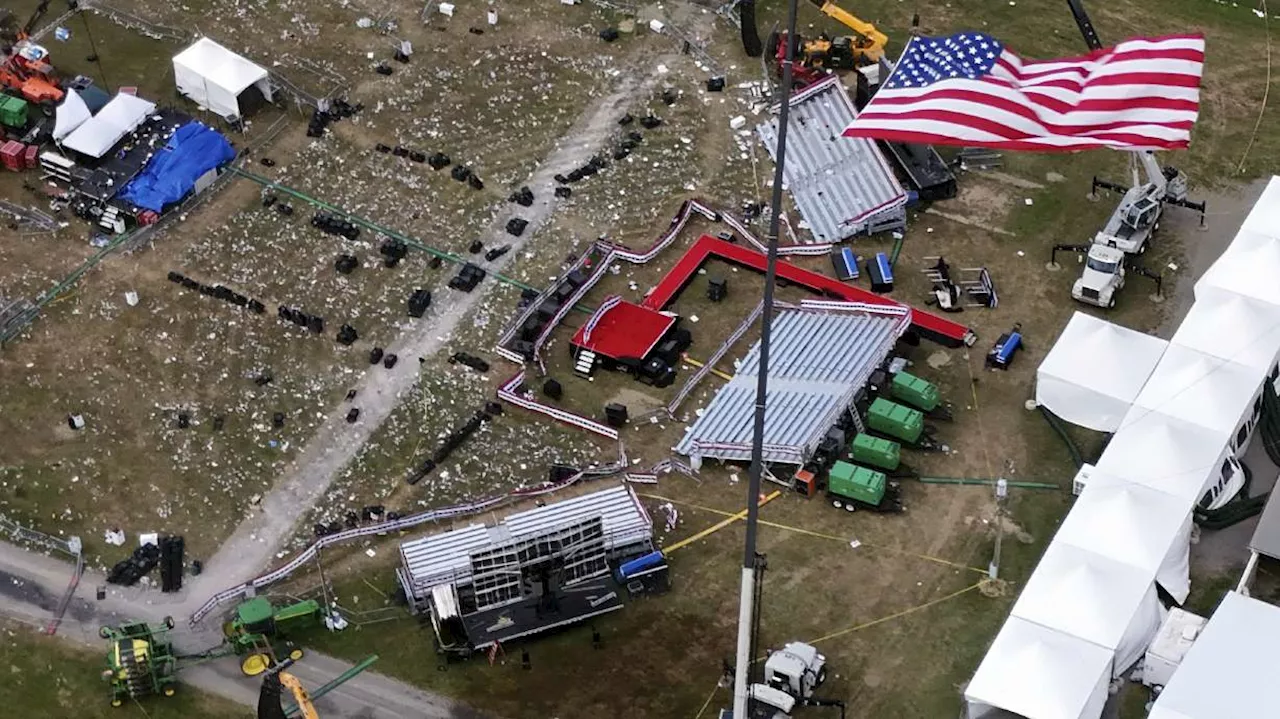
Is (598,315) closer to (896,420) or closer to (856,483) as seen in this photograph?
(896,420)

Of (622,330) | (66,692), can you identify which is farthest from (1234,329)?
(66,692)

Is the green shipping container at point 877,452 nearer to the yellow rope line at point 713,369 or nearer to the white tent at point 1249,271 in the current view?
the yellow rope line at point 713,369

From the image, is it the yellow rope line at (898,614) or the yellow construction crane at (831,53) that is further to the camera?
the yellow construction crane at (831,53)

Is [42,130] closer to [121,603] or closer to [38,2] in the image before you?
[38,2]

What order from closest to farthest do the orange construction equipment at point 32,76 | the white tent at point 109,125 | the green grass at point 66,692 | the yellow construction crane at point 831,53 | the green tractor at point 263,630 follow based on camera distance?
the green grass at point 66,692 → the green tractor at point 263,630 → the white tent at point 109,125 → the orange construction equipment at point 32,76 → the yellow construction crane at point 831,53

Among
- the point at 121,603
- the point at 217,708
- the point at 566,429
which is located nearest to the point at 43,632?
the point at 121,603

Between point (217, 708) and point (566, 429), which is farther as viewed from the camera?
point (566, 429)

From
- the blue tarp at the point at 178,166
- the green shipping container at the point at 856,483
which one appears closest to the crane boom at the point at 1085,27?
the green shipping container at the point at 856,483
